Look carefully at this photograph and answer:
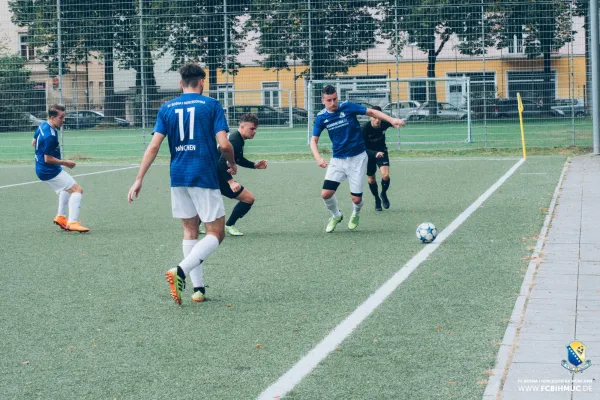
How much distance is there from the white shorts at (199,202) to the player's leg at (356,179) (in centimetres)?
430

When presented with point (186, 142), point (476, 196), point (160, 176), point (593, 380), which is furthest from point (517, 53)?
point (593, 380)

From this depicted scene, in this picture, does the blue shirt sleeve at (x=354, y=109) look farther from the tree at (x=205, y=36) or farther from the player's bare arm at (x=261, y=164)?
the tree at (x=205, y=36)

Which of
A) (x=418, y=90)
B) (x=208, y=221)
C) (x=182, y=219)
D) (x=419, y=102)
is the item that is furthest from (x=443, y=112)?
(x=208, y=221)

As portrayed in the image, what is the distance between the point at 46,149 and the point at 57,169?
1.08 ft

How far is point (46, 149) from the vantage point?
1194 cm

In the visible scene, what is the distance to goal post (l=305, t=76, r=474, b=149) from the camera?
30297mm

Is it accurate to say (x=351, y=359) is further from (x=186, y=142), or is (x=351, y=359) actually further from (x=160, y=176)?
(x=160, y=176)

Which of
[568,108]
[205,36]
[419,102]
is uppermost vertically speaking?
[205,36]

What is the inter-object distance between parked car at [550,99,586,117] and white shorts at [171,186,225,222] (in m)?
21.7

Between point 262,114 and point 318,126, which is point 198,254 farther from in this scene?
point 262,114

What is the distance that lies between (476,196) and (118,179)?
8824mm

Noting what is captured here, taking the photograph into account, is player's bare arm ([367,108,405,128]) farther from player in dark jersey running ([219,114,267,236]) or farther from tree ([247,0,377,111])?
tree ([247,0,377,111])

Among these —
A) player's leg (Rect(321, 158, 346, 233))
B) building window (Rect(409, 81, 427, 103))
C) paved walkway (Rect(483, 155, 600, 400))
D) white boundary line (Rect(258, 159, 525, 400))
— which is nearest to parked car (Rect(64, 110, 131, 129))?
building window (Rect(409, 81, 427, 103))

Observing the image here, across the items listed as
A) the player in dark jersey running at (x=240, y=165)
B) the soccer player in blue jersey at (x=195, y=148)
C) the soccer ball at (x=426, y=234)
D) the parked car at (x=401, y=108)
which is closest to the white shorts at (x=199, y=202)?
the soccer player in blue jersey at (x=195, y=148)
